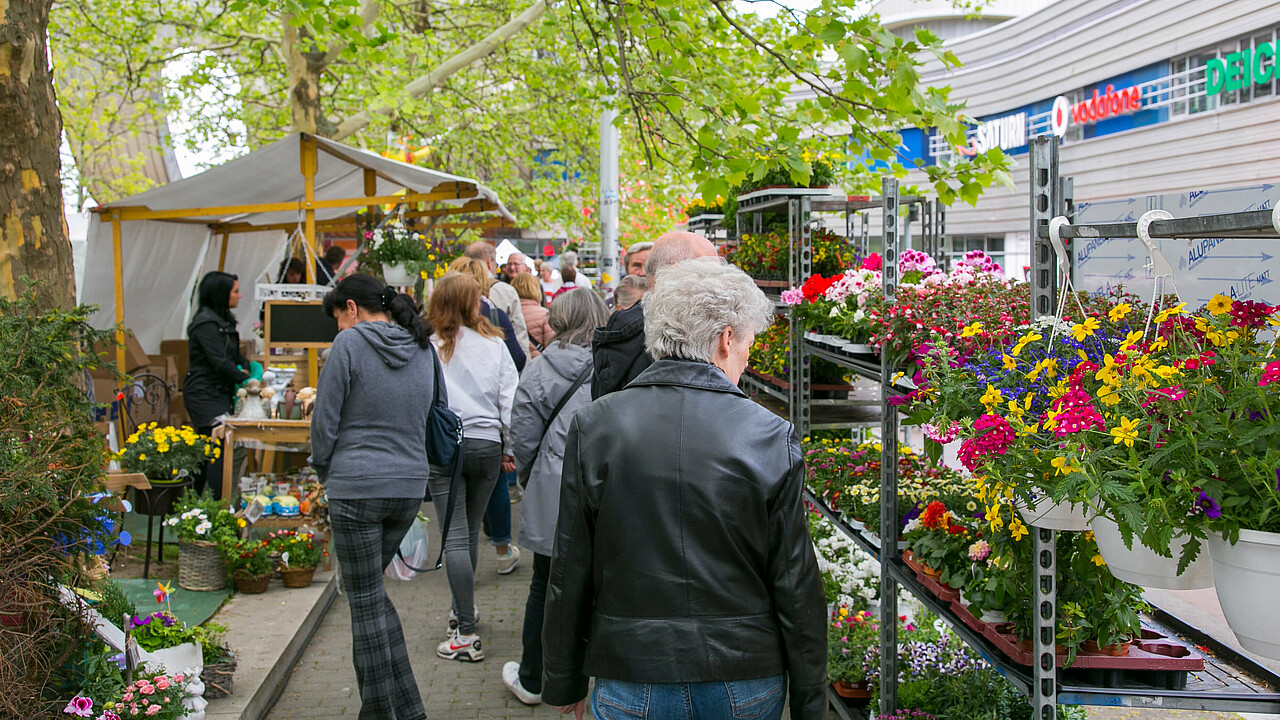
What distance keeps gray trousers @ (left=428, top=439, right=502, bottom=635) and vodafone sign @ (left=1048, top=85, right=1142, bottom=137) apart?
744 inches

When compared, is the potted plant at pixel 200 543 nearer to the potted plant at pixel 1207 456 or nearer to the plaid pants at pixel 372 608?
the plaid pants at pixel 372 608

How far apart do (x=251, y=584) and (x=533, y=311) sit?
367cm

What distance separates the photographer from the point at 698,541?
91.2 inches

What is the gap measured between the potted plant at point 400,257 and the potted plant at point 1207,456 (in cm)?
678

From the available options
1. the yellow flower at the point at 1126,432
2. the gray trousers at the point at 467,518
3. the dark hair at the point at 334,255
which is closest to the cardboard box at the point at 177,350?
the dark hair at the point at 334,255

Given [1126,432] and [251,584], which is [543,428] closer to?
[251,584]

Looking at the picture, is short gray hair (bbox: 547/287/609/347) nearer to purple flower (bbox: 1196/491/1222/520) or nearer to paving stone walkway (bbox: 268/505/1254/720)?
paving stone walkway (bbox: 268/505/1254/720)

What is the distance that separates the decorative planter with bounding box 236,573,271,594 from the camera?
19.1 ft

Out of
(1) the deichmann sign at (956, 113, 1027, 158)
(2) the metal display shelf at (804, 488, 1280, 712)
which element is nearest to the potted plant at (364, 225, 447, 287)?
(2) the metal display shelf at (804, 488, 1280, 712)

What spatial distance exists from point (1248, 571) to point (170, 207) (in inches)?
308

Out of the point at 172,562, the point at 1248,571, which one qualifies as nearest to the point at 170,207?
the point at 172,562

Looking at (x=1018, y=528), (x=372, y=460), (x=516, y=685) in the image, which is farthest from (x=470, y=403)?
(x=1018, y=528)

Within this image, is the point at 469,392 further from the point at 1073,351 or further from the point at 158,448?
the point at 1073,351

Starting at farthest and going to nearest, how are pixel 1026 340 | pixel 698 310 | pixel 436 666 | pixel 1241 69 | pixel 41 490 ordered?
pixel 1241 69 → pixel 436 666 → pixel 41 490 → pixel 698 310 → pixel 1026 340
